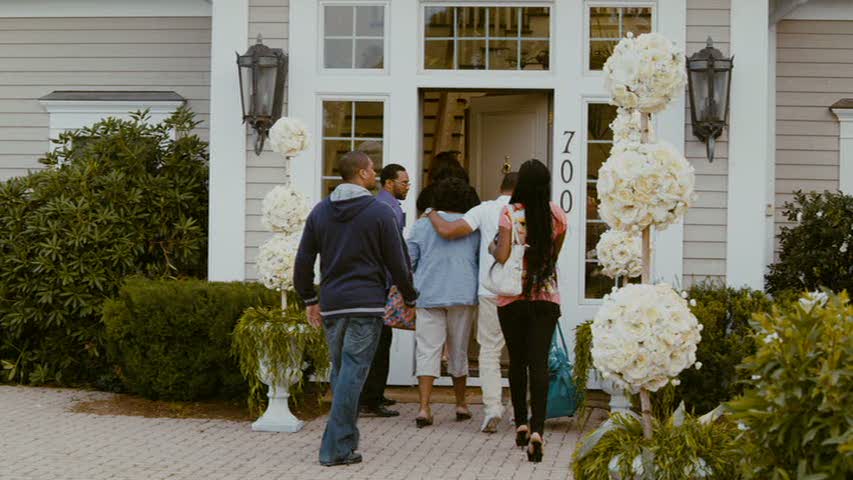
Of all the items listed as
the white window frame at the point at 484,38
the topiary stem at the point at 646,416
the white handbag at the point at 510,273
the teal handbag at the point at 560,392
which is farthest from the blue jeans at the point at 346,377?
the white window frame at the point at 484,38

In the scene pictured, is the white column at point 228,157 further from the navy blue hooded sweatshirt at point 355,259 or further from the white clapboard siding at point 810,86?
the white clapboard siding at point 810,86

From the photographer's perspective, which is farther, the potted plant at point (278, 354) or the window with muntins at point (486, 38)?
the window with muntins at point (486, 38)

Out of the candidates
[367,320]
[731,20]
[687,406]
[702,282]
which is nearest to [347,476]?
[367,320]

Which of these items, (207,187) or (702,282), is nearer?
(702,282)

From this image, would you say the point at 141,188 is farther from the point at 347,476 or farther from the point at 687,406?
the point at 687,406

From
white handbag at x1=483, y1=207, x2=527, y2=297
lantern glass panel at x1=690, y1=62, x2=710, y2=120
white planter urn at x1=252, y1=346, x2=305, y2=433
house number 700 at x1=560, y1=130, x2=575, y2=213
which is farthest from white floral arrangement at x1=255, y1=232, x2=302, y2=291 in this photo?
lantern glass panel at x1=690, y1=62, x2=710, y2=120

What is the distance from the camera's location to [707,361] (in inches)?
324

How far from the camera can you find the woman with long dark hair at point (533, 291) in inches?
295

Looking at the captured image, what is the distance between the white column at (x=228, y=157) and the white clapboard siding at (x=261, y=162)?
45 millimetres

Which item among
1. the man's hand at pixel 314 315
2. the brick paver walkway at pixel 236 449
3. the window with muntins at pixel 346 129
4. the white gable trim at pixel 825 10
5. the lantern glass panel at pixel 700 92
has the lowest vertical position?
the brick paver walkway at pixel 236 449

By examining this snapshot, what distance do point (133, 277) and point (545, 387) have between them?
412 centimetres

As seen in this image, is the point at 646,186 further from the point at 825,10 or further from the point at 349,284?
the point at 825,10

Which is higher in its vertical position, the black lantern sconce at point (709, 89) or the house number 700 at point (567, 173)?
the black lantern sconce at point (709, 89)

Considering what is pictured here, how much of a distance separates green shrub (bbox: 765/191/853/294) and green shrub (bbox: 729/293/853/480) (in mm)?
5514
